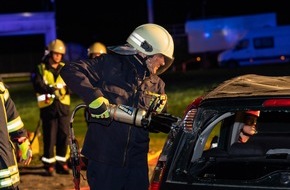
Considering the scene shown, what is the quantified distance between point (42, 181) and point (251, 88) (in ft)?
15.6

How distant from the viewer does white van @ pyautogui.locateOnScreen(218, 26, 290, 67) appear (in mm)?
37938

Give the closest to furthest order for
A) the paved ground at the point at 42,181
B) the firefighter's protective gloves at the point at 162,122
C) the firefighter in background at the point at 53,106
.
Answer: the firefighter's protective gloves at the point at 162,122 < the paved ground at the point at 42,181 < the firefighter in background at the point at 53,106

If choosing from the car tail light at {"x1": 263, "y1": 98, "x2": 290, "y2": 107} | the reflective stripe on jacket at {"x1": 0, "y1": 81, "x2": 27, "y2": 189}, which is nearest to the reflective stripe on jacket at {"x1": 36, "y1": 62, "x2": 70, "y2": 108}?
the reflective stripe on jacket at {"x1": 0, "y1": 81, "x2": 27, "y2": 189}

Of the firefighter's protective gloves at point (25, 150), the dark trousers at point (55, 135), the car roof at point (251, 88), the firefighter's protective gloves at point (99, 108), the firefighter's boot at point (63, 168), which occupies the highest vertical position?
the car roof at point (251, 88)

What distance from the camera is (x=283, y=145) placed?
13.5ft

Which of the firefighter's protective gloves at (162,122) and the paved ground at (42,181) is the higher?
the firefighter's protective gloves at (162,122)

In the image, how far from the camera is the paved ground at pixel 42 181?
24.0 ft

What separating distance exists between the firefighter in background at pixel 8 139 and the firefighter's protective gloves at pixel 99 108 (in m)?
0.71

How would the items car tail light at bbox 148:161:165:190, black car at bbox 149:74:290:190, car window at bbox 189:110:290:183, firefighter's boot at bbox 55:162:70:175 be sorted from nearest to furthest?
black car at bbox 149:74:290:190 → car tail light at bbox 148:161:165:190 → car window at bbox 189:110:290:183 → firefighter's boot at bbox 55:162:70:175

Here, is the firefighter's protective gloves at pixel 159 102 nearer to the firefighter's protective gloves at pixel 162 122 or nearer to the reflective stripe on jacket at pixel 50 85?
the firefighter's protective gloves at pixel 162 122

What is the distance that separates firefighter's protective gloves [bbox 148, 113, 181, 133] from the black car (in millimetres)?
79

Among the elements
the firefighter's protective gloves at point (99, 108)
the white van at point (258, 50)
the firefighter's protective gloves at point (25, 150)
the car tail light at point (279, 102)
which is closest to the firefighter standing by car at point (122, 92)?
the firefighter's protective gloves at point (99, 108)

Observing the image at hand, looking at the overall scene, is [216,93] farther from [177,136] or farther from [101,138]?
[101,138]

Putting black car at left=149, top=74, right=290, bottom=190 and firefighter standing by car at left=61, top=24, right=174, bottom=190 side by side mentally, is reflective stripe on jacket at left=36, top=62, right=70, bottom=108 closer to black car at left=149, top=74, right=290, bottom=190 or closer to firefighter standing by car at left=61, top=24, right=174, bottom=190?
firefighter standing by car at left=61, top=24, right=174, bottom=190
